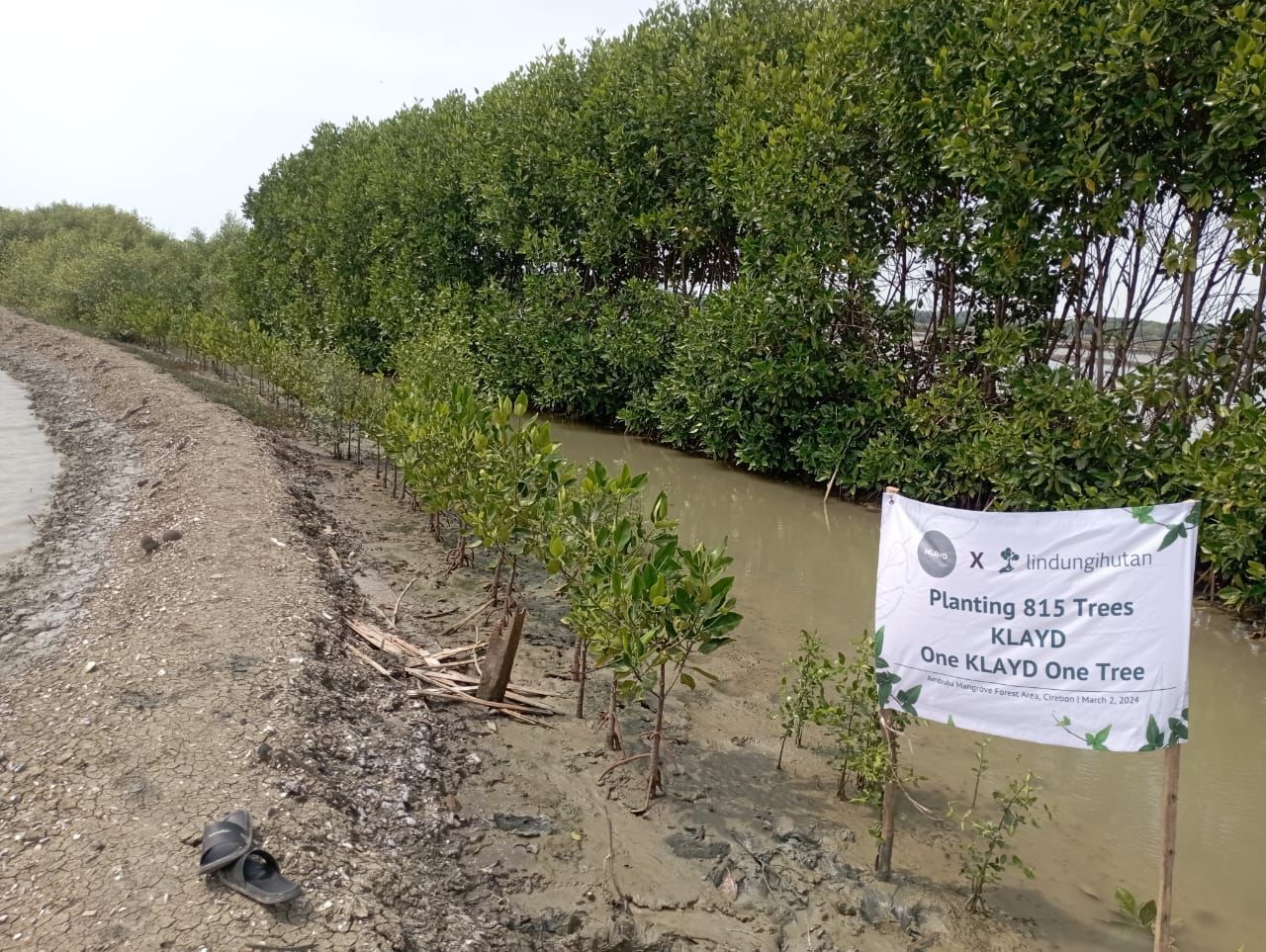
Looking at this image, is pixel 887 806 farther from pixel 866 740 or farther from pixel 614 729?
pixel 614 729

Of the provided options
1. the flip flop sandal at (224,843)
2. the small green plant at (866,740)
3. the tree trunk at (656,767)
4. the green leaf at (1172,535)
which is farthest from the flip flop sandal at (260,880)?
the green leaf at (1172,535)

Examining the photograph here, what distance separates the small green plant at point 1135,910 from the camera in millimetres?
3592

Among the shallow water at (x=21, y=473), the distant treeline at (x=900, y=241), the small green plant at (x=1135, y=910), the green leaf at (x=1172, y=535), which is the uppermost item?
the distant treeline at (x=900, y=241)

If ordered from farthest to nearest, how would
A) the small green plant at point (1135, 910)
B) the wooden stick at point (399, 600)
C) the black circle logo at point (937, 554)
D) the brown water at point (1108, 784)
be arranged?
the wooden stick at point (399, 600), the brown water at point (1108, 784), the small green plant at point (1135, 910), the black circle logo at point (937, 554)

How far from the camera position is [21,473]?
38.5 ft

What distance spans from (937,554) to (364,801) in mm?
2916

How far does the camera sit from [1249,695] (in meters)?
6.31

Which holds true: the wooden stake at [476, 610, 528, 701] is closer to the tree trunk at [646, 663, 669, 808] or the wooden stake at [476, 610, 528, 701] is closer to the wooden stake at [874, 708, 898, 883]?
the tree trunk at [646, 663, 669, 808]

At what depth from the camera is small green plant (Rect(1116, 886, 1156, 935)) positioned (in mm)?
3592

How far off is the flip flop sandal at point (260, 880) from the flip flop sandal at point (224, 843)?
36mm

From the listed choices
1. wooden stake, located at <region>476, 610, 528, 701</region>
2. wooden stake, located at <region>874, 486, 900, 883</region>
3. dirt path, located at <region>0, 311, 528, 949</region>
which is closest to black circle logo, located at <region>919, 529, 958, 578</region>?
wooden stake, located at <region>874, 486, 900, 883</region>

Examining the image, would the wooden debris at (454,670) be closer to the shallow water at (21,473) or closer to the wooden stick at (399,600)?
the wooden stick at (399,600)

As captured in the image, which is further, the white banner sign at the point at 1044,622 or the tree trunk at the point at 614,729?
the tree trunk at the point at 614,729

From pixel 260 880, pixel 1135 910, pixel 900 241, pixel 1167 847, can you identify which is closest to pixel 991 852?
pixel 1135 910
